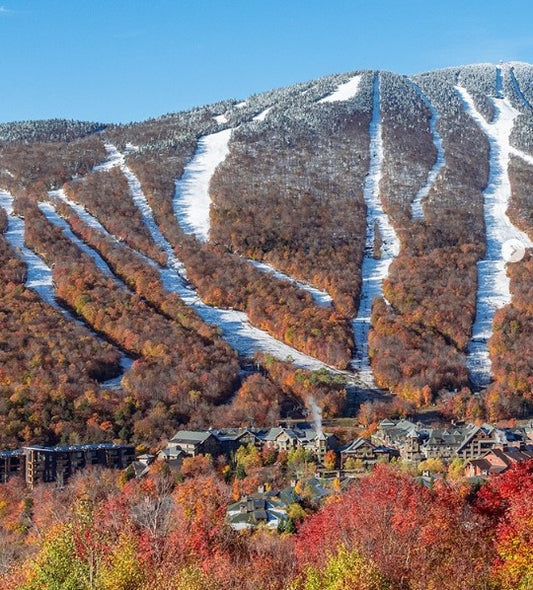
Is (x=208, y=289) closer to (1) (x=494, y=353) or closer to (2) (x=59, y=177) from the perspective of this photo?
(1) (x=494, y=353)

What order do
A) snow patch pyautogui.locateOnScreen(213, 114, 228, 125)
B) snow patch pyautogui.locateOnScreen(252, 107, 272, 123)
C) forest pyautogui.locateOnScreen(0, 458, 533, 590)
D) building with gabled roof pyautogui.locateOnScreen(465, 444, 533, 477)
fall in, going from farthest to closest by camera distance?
1. snow patch pyautogui.locateOnScreen(213, 114, 228, 125)
2. snow patch pyautogui.locateOnScreen(252, 107, 272, 123)
3. building with gabled roof pyautogui.locateOnScreen(465, 444, 533, 477)
4. forest pyautogui.locateOnScreen(0, 458, 533, 590)

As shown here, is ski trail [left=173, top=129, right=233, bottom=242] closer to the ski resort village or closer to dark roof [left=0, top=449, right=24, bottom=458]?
the ski resort village

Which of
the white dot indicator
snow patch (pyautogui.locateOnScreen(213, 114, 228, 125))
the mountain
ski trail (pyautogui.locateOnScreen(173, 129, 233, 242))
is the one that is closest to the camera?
the mountain

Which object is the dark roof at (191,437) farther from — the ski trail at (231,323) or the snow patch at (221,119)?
the snow patch at (221,119)

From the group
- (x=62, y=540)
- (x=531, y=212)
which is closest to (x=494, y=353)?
(x=531, y=212)

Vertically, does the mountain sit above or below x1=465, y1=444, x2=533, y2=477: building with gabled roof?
above

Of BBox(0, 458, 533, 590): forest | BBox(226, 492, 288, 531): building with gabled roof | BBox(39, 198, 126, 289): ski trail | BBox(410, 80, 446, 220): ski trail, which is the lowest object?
BBox(226, 492, 288, 531): building with gabled roof

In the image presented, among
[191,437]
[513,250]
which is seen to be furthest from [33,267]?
[513,250]

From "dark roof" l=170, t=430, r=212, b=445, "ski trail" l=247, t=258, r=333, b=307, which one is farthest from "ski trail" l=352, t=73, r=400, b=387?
"dark roof" l=170, t=430, r=212, b=445
